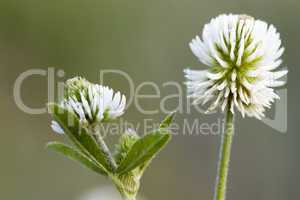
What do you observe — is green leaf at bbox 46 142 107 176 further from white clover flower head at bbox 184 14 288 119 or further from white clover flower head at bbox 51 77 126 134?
white clover flower head at bbox 184 14 288 119

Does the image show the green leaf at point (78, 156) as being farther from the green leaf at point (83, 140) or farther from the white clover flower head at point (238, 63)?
the white clover flower head at point (238, 63)

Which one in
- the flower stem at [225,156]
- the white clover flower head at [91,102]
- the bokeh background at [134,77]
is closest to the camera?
the flower stem at [225,156]

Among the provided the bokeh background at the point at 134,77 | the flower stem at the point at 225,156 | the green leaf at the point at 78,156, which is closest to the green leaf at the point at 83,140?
the green leaf at the point at 78,156

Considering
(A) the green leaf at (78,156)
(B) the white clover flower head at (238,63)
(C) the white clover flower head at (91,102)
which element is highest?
(B) the white clover flower head at (238,63)

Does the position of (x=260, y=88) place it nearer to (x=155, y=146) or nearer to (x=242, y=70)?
(x=242, y=70)

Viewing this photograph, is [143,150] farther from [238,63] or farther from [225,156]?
[238,63]

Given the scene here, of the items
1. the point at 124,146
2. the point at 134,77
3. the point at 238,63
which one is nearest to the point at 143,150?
the point at 124,146

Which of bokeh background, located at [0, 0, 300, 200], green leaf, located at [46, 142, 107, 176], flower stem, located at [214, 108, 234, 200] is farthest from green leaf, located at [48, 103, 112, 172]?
bokeh background, located at [0, 0, 300, 200]
